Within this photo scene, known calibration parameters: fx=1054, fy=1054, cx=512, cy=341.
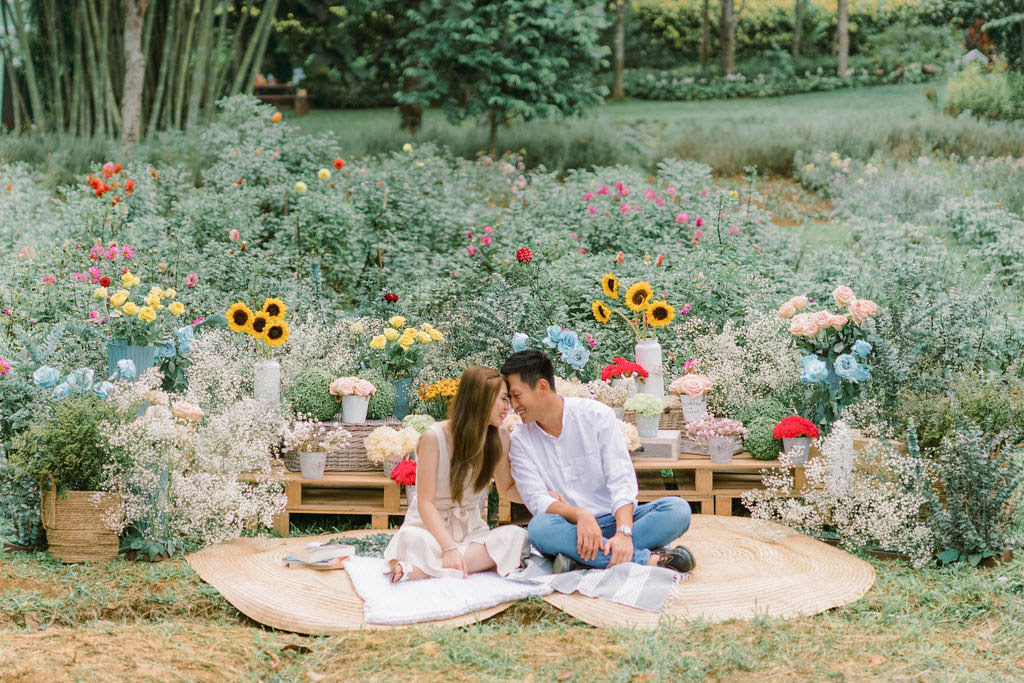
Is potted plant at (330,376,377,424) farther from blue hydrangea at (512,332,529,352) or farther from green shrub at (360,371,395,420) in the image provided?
blue hydrangea at (512,332,529,352)

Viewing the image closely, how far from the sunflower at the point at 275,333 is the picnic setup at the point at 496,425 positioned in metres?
0.03

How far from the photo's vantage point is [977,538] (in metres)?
4.40

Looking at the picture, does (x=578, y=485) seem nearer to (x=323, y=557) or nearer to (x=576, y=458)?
(x=576, y=458)

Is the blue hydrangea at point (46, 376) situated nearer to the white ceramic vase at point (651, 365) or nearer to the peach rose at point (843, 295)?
the white ceramic vase at point (651, 365)

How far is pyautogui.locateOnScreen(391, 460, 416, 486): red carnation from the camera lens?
16.4ft

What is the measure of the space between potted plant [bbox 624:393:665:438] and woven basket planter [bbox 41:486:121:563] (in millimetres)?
2496

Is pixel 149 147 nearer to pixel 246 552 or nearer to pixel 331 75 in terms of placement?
pixel 331 75

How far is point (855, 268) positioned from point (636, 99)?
683cm

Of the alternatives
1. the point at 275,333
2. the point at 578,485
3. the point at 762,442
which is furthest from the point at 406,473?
the point at 762,442

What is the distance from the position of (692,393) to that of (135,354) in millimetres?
2848

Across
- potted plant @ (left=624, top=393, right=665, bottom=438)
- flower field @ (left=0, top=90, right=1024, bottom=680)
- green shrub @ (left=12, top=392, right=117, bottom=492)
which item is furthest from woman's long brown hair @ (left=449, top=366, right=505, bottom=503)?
green shrub @ (left=12, top=392, right=117, bottom=492)

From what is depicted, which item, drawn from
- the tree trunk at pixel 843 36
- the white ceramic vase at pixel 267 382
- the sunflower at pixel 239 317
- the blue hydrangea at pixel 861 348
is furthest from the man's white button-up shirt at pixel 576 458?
the tree trunk at pixel 843 36

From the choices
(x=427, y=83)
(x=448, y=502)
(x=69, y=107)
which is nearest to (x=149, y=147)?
(x=69, y=107)

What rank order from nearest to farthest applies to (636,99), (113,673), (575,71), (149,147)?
1. (113,673)
2. (149,147)
3. (575,71)
4. (636,99)
